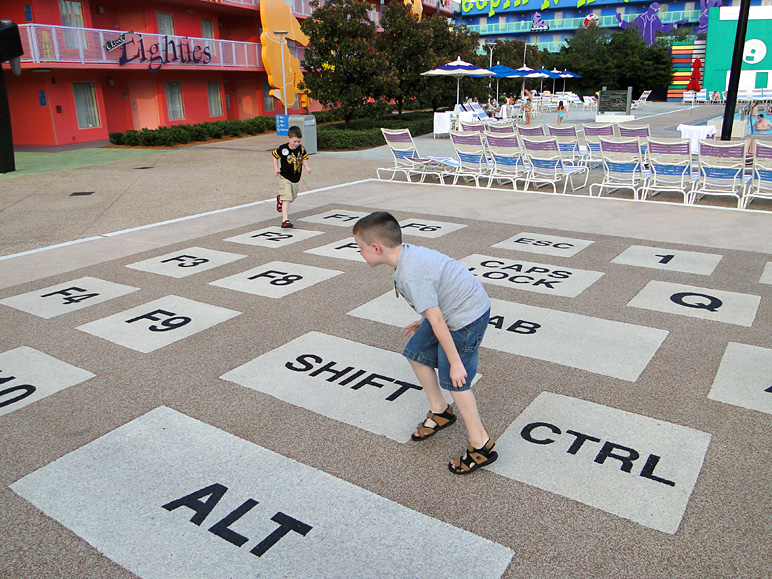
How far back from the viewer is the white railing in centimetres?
2119

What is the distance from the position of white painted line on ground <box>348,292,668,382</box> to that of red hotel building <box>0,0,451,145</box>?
831 inches

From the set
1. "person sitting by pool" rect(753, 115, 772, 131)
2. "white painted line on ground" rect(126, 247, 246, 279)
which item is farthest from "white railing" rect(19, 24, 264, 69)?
"person sitting by pool" rect(753, 115, 772, 131)

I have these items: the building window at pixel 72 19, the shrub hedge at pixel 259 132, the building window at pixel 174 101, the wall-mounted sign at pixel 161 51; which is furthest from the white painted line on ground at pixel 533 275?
the building window at pixel 174 101

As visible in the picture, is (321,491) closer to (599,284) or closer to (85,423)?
(85,423)

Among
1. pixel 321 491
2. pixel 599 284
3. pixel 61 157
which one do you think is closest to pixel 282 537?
pixel 321 491

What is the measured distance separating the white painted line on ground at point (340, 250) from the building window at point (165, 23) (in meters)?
24.1

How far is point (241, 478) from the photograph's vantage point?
3.54m

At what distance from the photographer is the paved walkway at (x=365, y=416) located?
118 inches

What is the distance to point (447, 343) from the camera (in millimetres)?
3049

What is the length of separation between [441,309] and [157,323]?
3627mm

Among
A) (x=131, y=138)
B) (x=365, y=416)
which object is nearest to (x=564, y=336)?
(x=365, y=416)

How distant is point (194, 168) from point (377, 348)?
13.6 m

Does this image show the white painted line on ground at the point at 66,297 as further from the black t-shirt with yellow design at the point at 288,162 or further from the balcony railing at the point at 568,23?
the balcony railing at the point at 568,23

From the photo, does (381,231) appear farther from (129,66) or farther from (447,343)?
(129,66)
